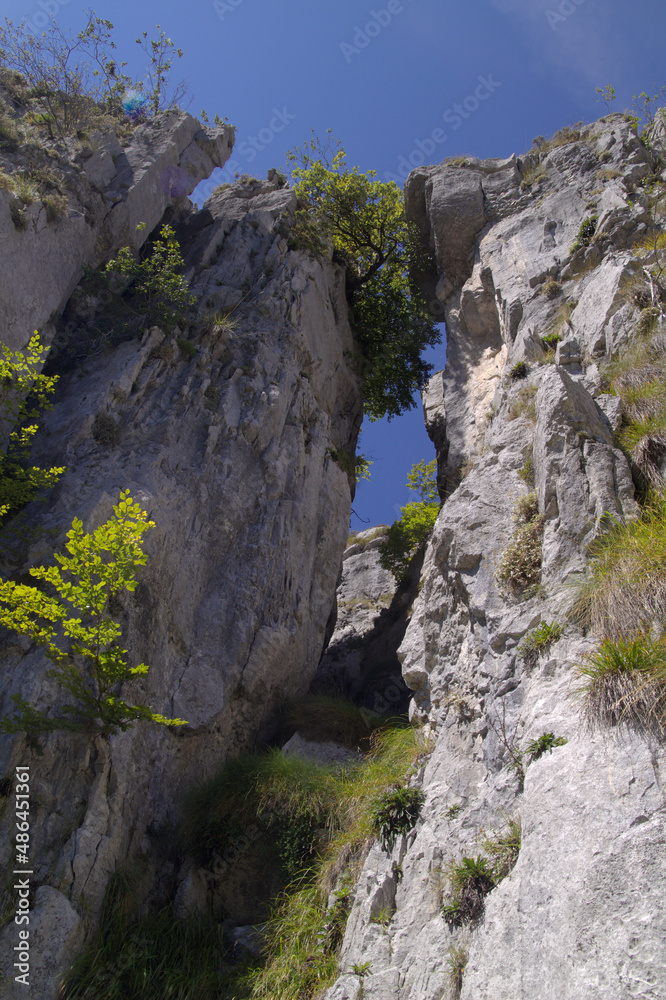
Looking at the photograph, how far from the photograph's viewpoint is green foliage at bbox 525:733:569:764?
20.2ft

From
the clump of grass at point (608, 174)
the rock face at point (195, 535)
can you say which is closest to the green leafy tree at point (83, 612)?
the rock face at point (195, 535)

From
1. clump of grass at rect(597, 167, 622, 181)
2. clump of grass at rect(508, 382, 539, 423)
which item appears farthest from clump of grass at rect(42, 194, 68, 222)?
clump of grass at rect(597, 167, 622, 181)

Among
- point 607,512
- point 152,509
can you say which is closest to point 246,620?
point 152,509

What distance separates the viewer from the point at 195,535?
1154cm

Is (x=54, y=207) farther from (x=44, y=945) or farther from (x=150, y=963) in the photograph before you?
(x=150, y=963)

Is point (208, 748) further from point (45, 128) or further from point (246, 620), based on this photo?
point (45, 128)

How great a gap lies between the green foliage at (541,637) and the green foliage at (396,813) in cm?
234

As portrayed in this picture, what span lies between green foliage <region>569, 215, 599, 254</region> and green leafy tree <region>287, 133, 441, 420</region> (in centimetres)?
626

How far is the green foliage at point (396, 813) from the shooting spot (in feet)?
26.4

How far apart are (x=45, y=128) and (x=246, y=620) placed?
43.9ft

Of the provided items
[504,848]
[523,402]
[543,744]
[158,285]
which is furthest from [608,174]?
[504,848]

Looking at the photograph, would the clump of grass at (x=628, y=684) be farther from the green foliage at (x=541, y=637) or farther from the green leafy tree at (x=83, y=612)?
the green leafy tree at (x=83, y=612)

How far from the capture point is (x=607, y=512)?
25.6ft

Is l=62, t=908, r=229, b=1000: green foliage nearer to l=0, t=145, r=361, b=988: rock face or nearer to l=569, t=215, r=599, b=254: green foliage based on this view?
l=0, t=145, r=361, b=988: rock face
